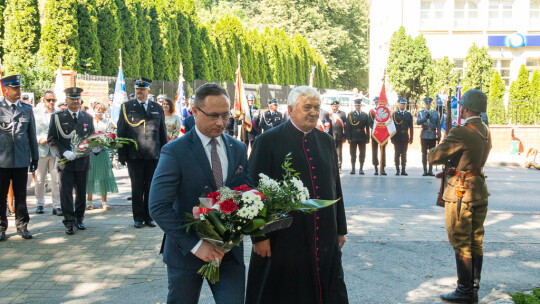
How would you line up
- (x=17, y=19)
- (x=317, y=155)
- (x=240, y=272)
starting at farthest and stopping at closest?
(x=17, y=19), (x=317, y=155), (x=240, y=272)

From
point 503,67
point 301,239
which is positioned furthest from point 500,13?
point 301,239

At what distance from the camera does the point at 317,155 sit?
14.3 feet

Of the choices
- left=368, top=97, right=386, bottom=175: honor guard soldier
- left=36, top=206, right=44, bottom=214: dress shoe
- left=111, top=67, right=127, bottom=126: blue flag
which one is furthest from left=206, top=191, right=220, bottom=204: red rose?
left=111, top=67, right=127, bottom=126: blue flag

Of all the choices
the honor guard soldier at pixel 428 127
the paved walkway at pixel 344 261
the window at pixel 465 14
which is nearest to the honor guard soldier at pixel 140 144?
the paved walkway at pixel 344 261

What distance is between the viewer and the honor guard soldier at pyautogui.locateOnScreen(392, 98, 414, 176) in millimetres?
16297

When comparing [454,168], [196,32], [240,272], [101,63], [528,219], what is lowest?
[528,219]

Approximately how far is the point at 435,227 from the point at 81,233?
18.1 feet

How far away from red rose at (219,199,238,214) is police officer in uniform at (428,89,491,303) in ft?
9.84

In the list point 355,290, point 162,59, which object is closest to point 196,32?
point 162,59

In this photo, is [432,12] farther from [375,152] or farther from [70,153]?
[70,153]

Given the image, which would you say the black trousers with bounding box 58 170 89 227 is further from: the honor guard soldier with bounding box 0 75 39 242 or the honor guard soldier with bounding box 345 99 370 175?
the honor guard soldier with bounding box 345 99 370 175

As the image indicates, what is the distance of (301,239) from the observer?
420cm

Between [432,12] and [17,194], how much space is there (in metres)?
37.0

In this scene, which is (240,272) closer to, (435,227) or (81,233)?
(81,233)
